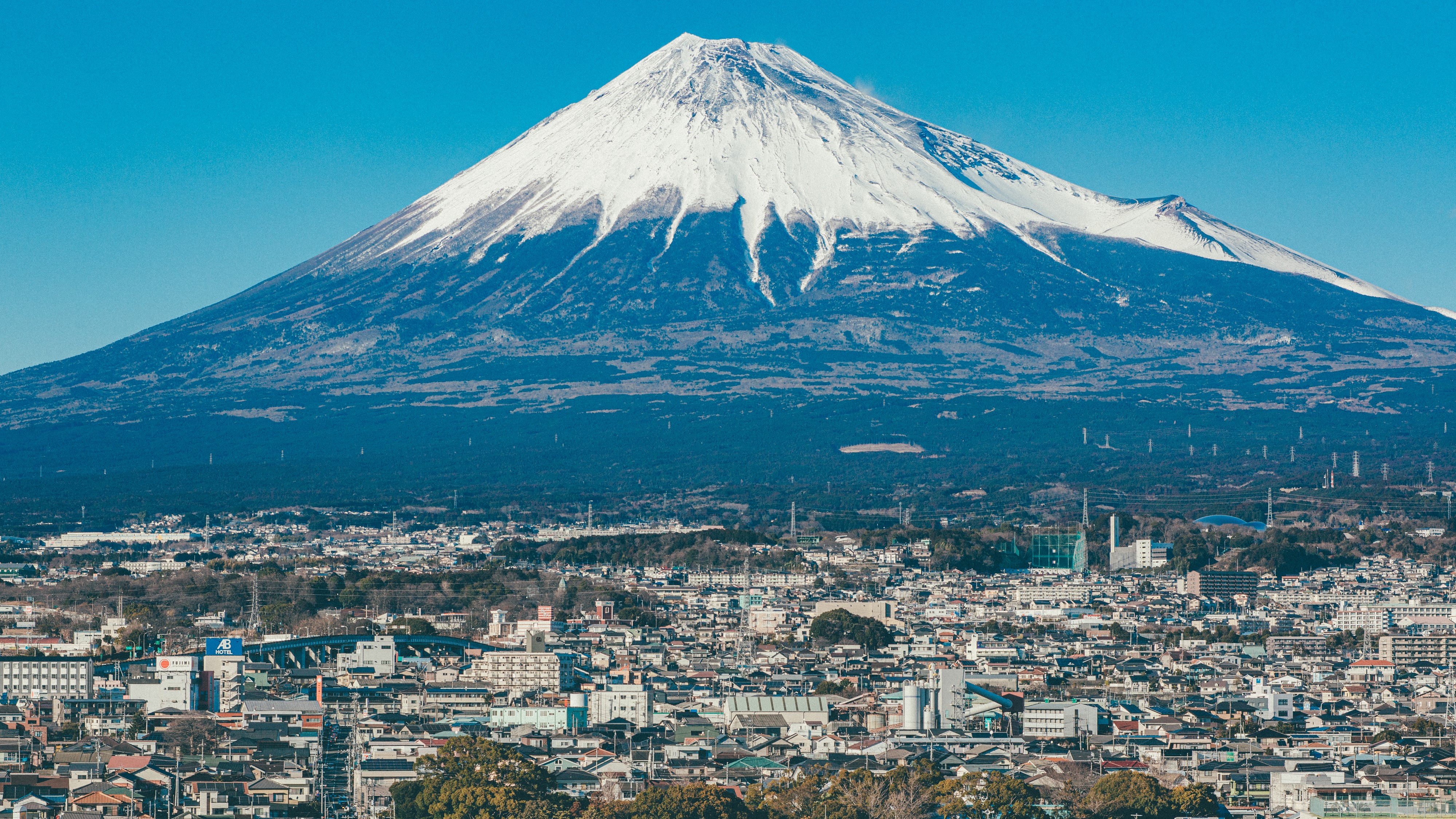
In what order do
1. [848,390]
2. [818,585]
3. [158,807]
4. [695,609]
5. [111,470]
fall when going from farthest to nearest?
[848,390] < [111,470] < [818,585] < [695,609] < [158,807]

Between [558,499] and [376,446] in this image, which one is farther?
[376,446]

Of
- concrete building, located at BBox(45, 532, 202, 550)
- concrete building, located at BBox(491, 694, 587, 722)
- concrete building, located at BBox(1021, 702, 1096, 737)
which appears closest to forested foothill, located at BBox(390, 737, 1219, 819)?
concrete building, located at BBox(1021, 702, 1096, 737)

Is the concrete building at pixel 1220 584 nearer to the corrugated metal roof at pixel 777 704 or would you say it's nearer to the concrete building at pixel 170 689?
the corrugated metal roof at pixel 777 704

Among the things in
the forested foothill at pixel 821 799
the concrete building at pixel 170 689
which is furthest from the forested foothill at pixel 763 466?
the forested foothill at pixel 821 799

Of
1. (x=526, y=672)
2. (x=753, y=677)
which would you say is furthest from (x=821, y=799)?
(x=526, y=672)

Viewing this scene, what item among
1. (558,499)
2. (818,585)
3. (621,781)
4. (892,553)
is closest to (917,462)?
(558,499)

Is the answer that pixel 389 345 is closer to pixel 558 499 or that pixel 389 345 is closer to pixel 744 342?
pixel 744 342

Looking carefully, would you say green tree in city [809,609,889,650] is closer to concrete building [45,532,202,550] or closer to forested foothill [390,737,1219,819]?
forested foothill [390,737,1219,819]
